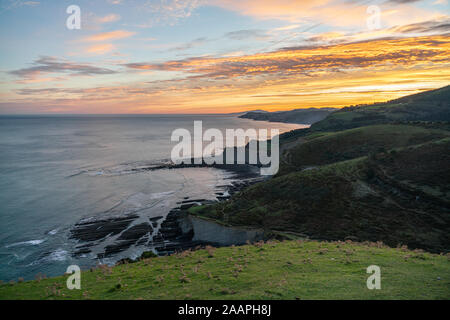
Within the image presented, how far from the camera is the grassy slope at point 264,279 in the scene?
42.9ft

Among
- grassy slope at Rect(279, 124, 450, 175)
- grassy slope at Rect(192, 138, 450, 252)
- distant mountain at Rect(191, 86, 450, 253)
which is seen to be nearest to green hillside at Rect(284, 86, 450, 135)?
grassy slope at Rect(279, 124, 450, 175)

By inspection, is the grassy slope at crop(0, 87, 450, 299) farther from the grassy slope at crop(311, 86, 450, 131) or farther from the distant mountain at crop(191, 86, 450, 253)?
the grassy slope at crop(311, 86, 450, 131)

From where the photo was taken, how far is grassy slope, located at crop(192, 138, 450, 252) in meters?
43.6

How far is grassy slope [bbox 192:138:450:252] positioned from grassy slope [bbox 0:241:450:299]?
2434 cm

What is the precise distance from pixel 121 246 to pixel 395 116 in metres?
182

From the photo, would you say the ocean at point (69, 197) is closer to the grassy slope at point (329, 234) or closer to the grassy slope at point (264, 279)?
the grassy slope at point (329, 234)

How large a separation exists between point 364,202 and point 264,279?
43.3 m

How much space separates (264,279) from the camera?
50.0ft

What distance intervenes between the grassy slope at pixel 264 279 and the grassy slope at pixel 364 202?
24.3 metres

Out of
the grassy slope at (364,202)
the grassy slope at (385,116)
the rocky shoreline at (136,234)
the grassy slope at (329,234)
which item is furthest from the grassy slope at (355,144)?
the grassy slope at (385,116)

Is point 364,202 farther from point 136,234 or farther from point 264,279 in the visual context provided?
point 264,279
